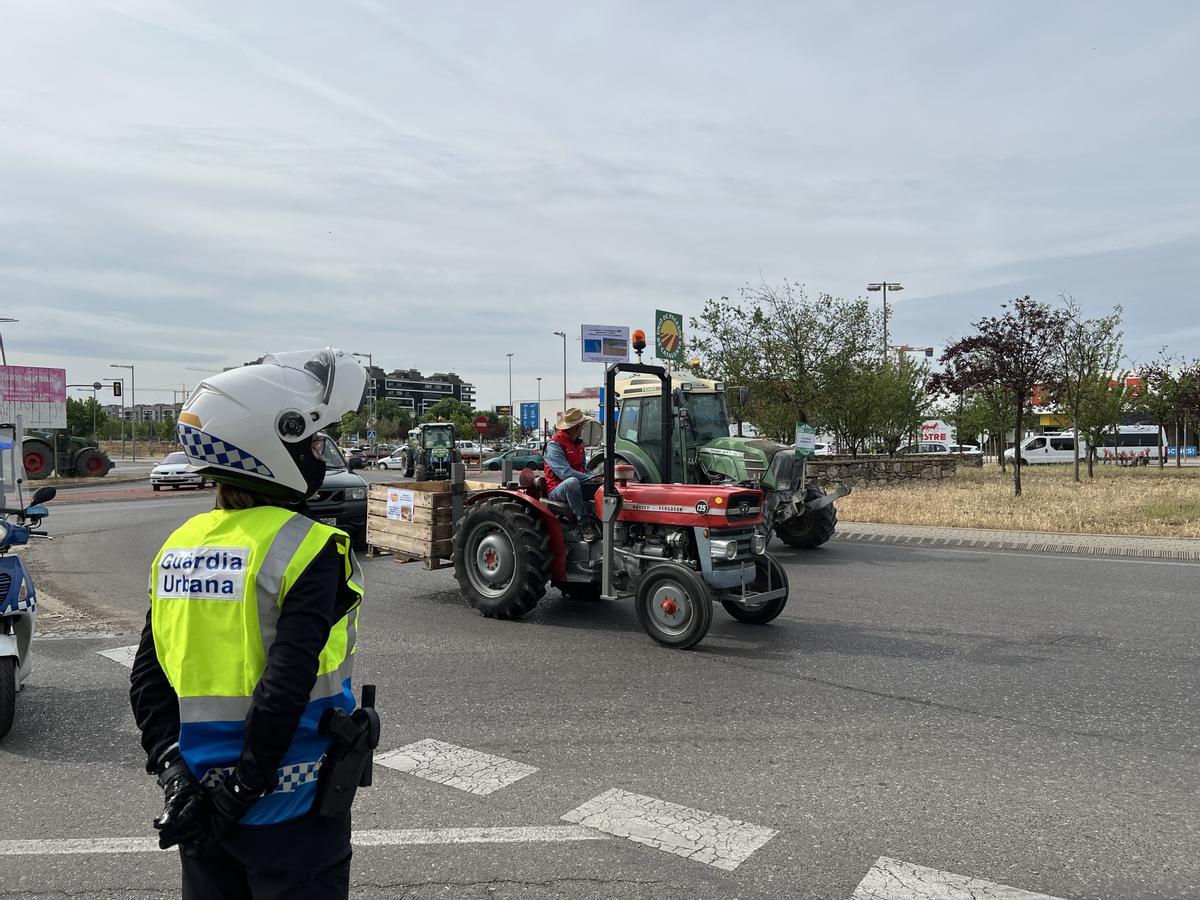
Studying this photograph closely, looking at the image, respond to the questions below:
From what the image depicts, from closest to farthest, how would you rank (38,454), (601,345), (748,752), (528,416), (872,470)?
(748,752), (601,345), (872,470), (38,454), (528,416)

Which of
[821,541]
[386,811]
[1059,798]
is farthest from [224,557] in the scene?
[821,541]

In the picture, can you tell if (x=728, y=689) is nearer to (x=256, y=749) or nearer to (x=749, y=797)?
(x=749, y=797)

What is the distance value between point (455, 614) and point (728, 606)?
2.59 meters

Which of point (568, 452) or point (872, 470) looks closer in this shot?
point (568, 452)

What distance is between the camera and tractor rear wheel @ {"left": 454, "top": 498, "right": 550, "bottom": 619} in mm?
8031

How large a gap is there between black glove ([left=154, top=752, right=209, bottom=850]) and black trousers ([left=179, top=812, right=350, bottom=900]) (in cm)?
9

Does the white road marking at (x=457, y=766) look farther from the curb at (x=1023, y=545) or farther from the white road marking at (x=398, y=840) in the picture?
the curb at (x=1023, y=545)

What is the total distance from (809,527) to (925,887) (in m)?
10.1

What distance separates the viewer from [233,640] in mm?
2029

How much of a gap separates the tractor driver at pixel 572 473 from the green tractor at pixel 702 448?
7.41ft

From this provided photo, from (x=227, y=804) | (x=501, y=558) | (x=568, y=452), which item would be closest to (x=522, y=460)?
(x=568, y=452)

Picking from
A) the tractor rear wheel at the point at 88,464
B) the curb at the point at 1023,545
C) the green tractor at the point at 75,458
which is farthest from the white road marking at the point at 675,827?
the tractor rear wheel at the point at 88,464

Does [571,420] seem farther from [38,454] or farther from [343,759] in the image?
[38,454]

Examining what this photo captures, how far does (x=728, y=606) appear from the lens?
7898mm
